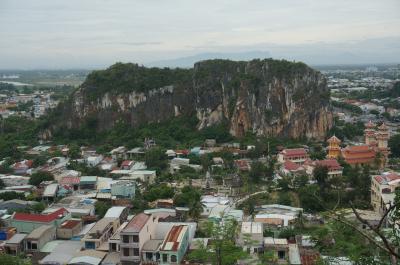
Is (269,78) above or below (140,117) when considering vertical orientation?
above

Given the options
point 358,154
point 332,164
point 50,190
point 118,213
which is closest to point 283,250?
point 118,213

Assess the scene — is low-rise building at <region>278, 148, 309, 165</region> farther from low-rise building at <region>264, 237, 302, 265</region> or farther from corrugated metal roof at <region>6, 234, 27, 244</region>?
corrugated metal roof at <region>6, 234, 27, 244</region>

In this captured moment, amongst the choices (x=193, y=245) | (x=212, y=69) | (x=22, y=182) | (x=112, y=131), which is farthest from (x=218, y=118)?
(x=193, y=245)

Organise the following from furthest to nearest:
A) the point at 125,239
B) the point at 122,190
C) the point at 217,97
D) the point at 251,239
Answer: the point at 217,97
the point at 122,190
the point at 251,239
the point at 125,239

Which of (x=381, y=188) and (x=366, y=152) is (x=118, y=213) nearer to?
(x=381, y=188)

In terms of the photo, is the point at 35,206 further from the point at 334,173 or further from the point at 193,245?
the point at 334,173

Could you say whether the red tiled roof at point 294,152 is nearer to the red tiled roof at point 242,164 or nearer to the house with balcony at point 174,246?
the red tiled roof at point 242,164
